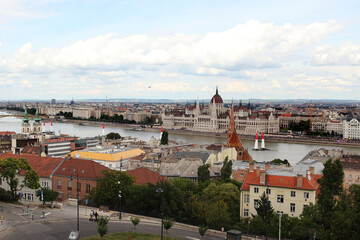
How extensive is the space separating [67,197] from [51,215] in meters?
3.80

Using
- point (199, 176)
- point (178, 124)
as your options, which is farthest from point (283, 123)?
point (199, 176)

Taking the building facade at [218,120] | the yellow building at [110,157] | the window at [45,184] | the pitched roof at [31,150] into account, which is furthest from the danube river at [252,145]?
the window at [45,184]

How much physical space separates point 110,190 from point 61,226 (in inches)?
130

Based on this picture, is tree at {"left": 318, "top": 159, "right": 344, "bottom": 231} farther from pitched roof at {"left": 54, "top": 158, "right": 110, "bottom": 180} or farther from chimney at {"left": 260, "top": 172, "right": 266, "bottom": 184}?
pitched roof at {"left": 54, "top": 158, "right": 110, "bottom": 180}

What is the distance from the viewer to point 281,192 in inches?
662

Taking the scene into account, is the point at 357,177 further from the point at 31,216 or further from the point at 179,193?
the point at 31,216

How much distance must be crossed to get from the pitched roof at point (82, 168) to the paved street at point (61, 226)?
3.01 metres

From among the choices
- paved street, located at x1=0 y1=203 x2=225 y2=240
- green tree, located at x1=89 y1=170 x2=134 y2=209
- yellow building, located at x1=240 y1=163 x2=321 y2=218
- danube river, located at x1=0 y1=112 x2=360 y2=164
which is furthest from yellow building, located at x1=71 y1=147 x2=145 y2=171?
danube river, located at x1=0 y1=112 x2=360 y2=164

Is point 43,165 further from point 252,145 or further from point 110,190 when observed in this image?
point 252,145

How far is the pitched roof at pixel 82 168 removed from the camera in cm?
2000

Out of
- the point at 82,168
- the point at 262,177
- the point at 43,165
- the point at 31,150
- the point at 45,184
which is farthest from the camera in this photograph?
the point at 31,150

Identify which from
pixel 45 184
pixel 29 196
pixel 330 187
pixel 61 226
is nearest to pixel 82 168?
pixel 45 184

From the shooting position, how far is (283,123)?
115438 mm

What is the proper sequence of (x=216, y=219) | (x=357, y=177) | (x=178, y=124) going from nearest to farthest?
(x=216, y=219), (x=357, y=177), (x=178, y=124)
